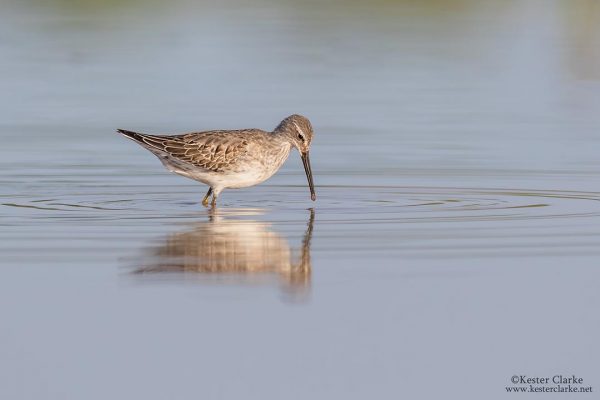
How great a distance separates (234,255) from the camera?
1103 cm

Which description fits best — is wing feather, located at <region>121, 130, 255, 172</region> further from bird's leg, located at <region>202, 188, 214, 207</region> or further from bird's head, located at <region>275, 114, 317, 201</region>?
bird's head, located at <region>275, 114, 317, 201</region>

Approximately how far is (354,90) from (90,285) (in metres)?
13.3

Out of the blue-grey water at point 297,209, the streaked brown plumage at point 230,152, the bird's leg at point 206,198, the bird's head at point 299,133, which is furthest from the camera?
the bird's head at point 299,133

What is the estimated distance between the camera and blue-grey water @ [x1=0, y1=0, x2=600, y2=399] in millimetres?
8406

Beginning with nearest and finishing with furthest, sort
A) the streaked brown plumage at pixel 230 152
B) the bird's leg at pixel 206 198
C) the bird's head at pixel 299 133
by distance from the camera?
the bird's leg at pixel 206 198 < the streaked brown plumage at pixel 230 152 < the bird's head at pixel 299 133

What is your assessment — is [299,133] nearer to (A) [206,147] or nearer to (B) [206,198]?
(A) [206,147]

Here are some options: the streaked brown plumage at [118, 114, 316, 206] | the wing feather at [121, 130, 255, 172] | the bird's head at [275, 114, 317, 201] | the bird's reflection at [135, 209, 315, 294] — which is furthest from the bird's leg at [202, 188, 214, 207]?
the bird's reflection at [135, 209, 315, 294]

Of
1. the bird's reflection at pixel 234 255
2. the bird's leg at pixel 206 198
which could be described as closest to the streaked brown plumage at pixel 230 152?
the bird's leg at pixel 206 198

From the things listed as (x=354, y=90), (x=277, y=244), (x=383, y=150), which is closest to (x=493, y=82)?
(x=354, y=90)

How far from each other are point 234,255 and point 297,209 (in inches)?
106

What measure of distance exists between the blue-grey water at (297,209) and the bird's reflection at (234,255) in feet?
0.11

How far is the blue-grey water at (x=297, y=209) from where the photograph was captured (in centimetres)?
841

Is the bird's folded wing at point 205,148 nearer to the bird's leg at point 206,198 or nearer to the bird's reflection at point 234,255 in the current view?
the bird's leg at point 206,198

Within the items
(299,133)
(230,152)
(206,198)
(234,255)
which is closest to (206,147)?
(230,152)
